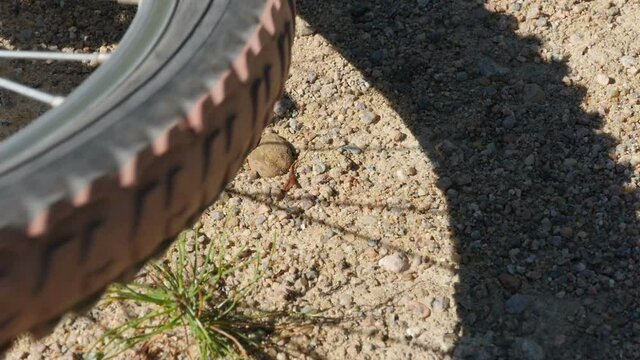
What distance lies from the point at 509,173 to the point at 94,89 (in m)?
1.21

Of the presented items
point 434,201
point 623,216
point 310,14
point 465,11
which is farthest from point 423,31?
point 623,216

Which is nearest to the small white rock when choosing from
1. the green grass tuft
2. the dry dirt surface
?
the dry dirt surface

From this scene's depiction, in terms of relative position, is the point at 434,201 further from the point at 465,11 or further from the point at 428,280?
the point at 465,11

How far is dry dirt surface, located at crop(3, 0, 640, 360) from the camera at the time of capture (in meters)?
2.22

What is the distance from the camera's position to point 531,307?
2.24 metres

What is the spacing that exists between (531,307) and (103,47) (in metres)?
1.42

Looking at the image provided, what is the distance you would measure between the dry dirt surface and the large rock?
0.8 inches

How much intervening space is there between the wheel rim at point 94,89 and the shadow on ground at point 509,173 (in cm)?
93

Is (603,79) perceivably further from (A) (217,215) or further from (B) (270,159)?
(A) (217,215)

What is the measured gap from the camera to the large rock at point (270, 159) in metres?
2.57

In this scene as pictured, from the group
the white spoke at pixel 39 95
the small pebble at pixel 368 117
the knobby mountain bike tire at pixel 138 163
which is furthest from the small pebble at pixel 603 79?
the white spoke at pixel 39 95

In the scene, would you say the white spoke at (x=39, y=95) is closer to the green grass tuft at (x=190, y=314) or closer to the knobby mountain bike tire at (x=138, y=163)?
the knobby mountain bike tire at (x=138, y=163)

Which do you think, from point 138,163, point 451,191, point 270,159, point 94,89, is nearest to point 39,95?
point 94,89

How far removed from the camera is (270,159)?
8.45ft
